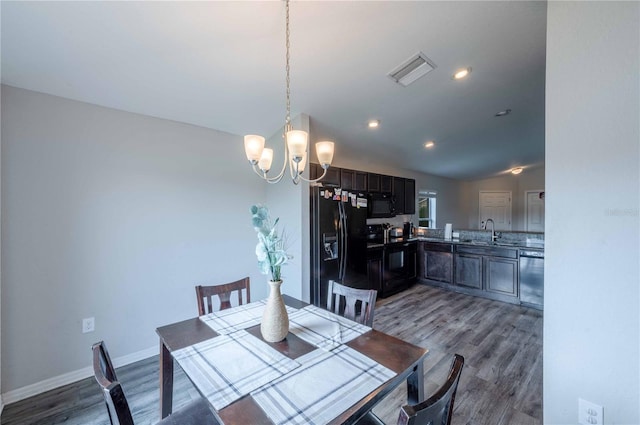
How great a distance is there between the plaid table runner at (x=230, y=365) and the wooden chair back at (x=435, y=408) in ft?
1.94

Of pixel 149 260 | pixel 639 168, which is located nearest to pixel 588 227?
pixel 639 168

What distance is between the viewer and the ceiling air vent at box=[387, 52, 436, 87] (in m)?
2.17

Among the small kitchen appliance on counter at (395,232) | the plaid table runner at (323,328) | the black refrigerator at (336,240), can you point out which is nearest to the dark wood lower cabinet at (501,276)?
the small kitchen appliance on counter at (395,232)

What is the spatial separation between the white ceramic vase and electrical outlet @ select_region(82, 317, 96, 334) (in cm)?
194

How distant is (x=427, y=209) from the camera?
6566 mm

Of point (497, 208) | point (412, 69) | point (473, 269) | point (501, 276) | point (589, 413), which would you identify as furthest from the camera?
point (497, 208)

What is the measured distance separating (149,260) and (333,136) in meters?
→ 2.66

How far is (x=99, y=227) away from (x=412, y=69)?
3156mm

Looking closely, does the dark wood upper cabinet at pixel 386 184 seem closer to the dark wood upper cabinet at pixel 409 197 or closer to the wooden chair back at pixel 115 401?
the dark wood upper cabinet at pixel 409 197

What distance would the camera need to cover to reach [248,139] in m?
1.53

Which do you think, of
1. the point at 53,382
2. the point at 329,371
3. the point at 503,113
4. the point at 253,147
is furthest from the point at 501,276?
the point at 53,382

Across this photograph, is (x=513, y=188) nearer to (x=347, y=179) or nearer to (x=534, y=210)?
(x=534, y=210)

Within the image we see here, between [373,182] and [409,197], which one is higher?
[373,182]

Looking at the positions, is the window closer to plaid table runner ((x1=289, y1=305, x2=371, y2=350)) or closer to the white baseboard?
plaid table runner ((x1=289, y1=305, x2=371, y2=350))
